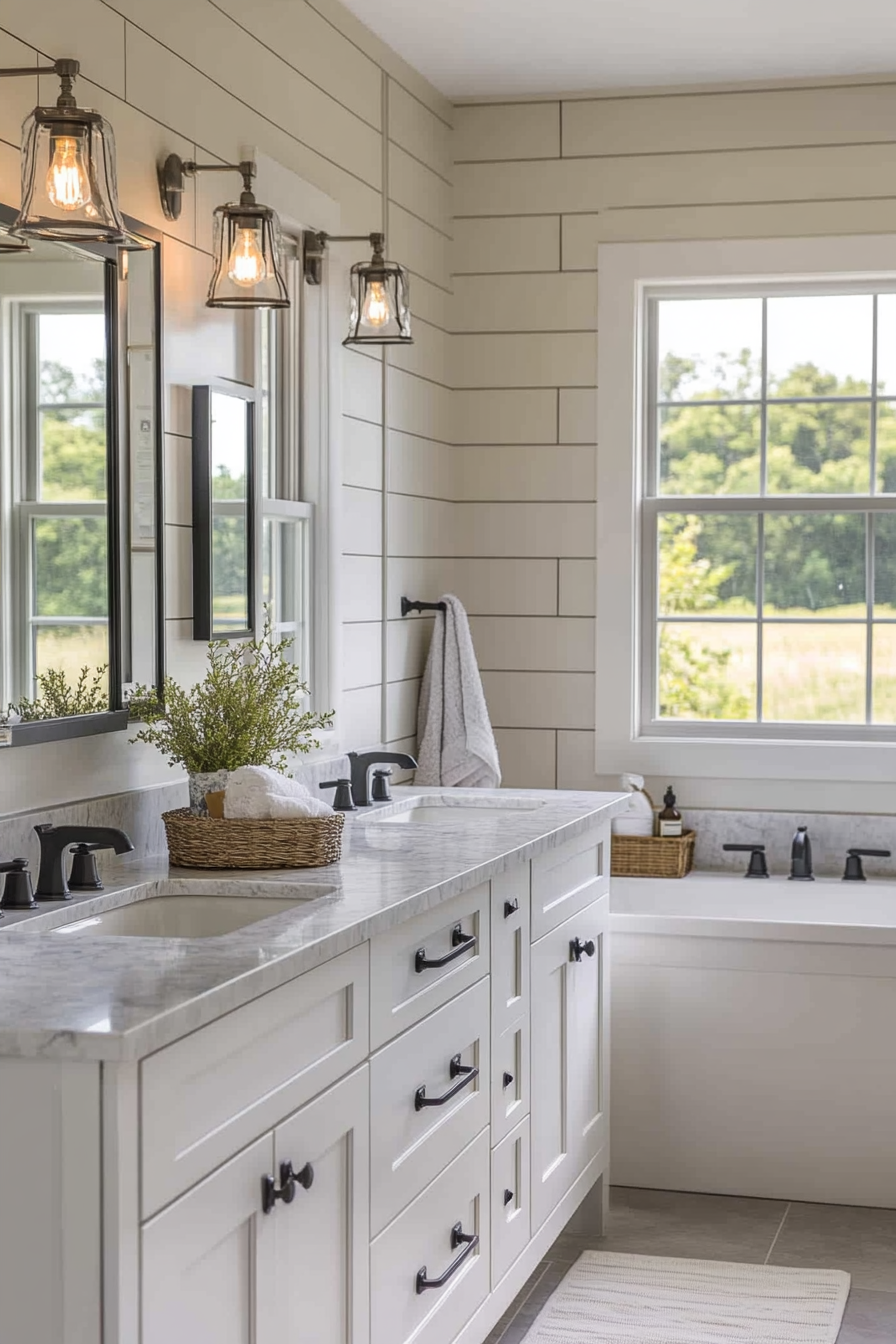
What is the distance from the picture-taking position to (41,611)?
2.45 meters

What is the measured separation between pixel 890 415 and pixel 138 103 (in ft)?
8.35

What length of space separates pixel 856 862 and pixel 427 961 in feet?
7.53

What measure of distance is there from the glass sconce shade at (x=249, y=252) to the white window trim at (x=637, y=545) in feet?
6.24

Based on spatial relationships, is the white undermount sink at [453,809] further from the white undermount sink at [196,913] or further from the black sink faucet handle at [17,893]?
the black sink faucet handle at [17,893]

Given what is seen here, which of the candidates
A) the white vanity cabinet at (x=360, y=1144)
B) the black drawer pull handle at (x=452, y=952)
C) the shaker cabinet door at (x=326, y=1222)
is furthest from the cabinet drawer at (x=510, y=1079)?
the shaker cabinet door at (x=326, y=1222)

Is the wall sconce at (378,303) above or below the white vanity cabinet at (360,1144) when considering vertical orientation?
above

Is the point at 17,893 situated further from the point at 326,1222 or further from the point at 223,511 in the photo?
the point at 223,511

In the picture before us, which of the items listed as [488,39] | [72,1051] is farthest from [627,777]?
[72,1051]

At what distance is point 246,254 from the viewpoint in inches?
108

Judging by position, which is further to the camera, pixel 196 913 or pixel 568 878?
pixel 568 878

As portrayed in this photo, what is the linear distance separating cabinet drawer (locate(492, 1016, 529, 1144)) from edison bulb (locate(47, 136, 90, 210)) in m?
1.54

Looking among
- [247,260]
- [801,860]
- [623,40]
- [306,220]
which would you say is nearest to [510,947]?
[247,260]

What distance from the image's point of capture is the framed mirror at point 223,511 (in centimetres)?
298

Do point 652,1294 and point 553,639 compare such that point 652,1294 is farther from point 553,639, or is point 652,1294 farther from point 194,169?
point 194,169
